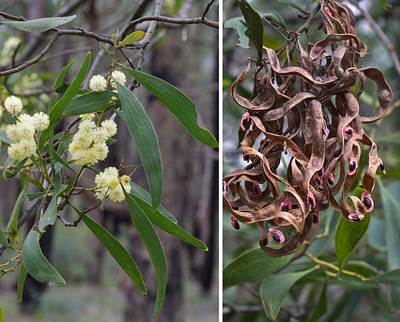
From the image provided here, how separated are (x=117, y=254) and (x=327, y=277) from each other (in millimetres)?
542

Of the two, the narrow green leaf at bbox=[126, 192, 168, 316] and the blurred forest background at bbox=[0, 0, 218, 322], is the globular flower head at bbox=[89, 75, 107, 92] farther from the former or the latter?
the blurred forest background at bbox=[0, 0, 218, 322]

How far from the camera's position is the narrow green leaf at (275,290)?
3.27ft

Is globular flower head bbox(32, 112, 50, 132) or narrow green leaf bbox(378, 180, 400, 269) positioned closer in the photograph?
globular flower head bbox(32, 112, 50, 132)

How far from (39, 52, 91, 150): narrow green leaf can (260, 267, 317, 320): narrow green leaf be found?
430 millimetres

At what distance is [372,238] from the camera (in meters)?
1.50

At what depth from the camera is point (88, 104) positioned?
2.31ft

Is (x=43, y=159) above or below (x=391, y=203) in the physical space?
below

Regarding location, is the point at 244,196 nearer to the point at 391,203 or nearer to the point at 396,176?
the point at 391,203

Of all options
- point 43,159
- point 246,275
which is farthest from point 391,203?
point 43,159

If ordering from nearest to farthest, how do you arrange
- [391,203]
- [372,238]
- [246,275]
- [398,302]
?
[246,275]
[398,302]
[391,203]
[372,238]

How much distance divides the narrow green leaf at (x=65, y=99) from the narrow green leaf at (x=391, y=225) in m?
0.76

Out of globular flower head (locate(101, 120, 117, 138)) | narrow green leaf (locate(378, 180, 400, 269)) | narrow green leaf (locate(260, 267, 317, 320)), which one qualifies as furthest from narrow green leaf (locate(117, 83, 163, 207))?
narrow green leaf (locate(378, 180, 400, 269))

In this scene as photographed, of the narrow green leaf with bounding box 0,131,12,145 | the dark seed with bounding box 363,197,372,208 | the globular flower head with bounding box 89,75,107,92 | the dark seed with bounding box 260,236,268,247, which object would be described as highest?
the globular flower head with bounding box 89,75,107,92

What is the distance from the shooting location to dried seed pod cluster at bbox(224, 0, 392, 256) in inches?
26.4
